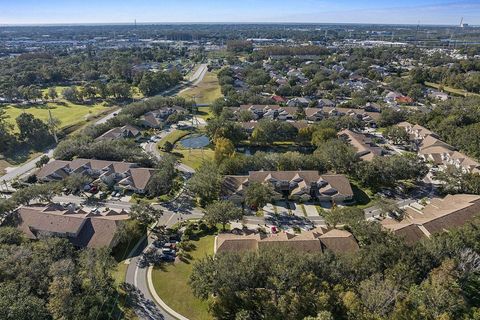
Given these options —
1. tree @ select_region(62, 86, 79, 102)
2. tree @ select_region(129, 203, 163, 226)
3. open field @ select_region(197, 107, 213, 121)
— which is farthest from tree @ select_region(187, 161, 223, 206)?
tree @ select_region(62, 86, 79, 102)

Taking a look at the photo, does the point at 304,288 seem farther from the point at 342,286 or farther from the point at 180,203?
the point at 180,203

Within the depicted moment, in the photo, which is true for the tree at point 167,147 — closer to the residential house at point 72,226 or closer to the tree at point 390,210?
the residential house at point 72,226

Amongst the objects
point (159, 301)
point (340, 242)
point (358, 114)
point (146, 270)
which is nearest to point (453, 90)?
point (358, 114)

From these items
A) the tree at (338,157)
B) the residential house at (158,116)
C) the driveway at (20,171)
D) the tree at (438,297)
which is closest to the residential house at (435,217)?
the tree at (438,297)

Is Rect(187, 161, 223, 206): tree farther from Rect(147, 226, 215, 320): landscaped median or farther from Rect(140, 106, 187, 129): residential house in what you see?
Rect(140, 106, 187, 129): residential house

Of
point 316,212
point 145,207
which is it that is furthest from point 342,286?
point 145,207

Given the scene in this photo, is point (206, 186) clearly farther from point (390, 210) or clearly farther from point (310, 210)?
point (390, 210)
